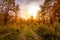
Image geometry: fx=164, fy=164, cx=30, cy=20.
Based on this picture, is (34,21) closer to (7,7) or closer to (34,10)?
(34,10)

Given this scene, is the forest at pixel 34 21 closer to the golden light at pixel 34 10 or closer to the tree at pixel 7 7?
the tree at pixel 7 7

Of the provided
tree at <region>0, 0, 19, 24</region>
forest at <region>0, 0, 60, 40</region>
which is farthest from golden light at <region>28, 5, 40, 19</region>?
tree at <region>0, 0, 19, 24</region>

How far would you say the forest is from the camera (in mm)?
5715

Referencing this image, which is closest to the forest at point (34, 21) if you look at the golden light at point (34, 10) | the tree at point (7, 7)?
the tree at point (7, 7)

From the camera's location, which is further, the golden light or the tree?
the golden light

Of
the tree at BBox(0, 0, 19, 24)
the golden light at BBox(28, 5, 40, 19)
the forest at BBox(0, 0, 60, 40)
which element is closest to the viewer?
the forest at BBox(0, 0, 60, 40)

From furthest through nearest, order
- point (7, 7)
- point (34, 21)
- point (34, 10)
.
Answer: point (34, 21)
point (34, 10)
point (7, 7)

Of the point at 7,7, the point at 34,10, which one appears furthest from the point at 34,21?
the point at 7,7

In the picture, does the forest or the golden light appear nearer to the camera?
the forest

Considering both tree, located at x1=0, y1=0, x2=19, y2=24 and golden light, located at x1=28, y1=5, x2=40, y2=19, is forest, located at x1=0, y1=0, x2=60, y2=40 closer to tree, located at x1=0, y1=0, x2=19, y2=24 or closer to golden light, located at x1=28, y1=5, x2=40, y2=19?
tree, located at x1=0, y1=0, x2=19, y2=24

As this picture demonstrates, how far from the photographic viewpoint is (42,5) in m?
6.47

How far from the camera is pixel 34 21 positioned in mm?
7191

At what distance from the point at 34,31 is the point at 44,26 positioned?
860 mm

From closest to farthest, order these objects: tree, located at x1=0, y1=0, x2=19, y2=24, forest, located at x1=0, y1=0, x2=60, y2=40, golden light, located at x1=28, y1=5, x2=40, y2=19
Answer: forest, located at x1=0, y1=0, x2=60, y2=40 → tree, located at x1=0, y1=0, x2=19, y2=24 → golden light, located at x1=28, y1=5, x2=40, y2=19
